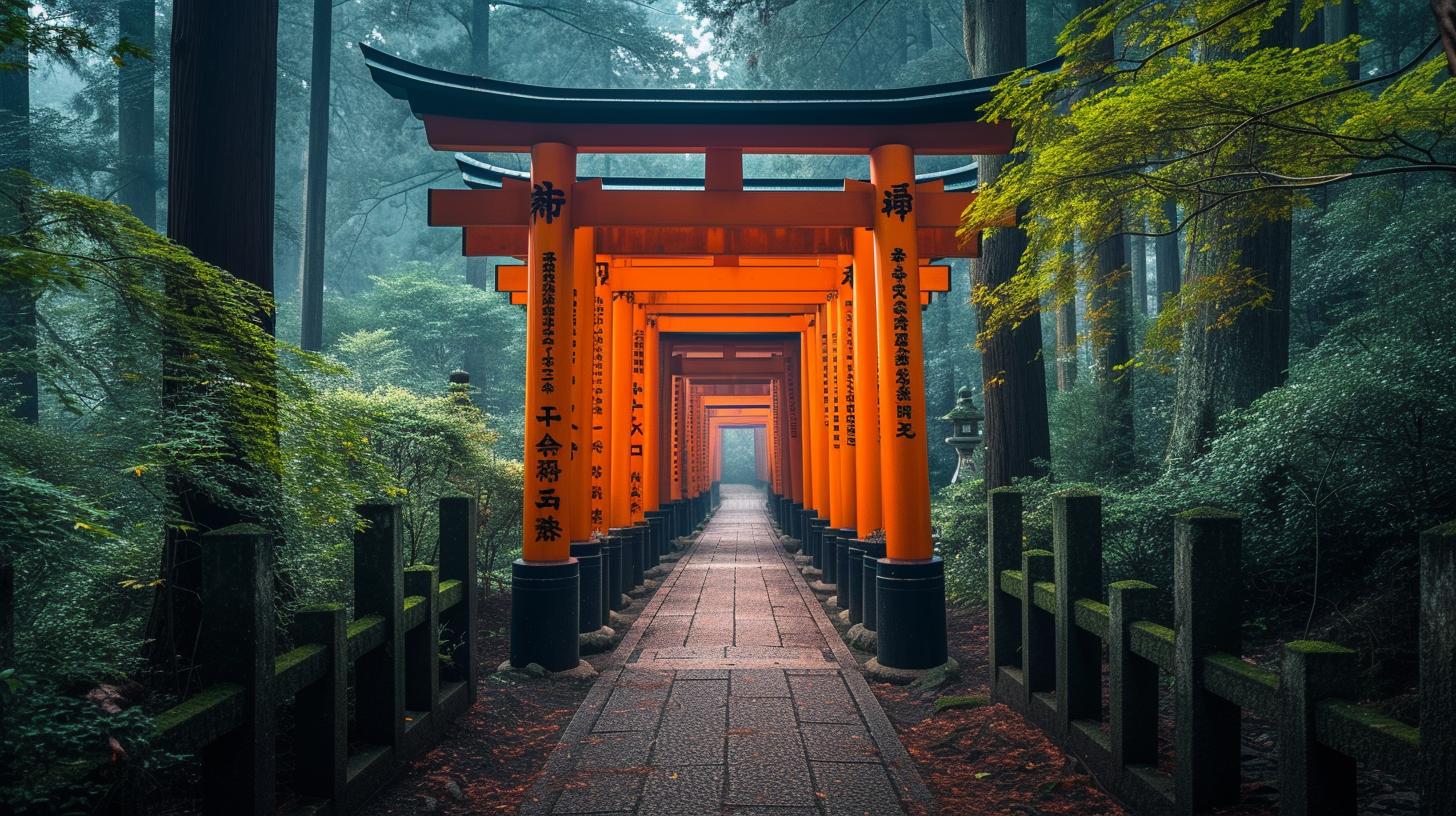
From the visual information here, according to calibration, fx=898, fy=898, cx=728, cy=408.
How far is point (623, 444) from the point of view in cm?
1221

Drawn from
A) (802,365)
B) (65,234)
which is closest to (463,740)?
(65,234)

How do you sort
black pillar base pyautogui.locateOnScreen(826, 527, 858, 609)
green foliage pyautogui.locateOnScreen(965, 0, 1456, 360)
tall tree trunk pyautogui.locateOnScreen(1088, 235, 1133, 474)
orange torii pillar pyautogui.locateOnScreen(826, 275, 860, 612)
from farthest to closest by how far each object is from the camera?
1. tall tree trunk pyautogui.locateOnScreen(1088, 235, 1133, 474)
2. orange torii pillar pyautogui.locateOnScreen(826, 275, 860, 612)
3. black pillar base pyautogui.locateOnScreen(826, 527, 858, 609)
4. green foliage pyautogui.locateOnScreen(965, 0, 1456, 360)

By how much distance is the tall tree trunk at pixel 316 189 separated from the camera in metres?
15.9

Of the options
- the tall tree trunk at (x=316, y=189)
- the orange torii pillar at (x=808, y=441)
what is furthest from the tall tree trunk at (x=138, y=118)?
the orange torii pillar at (x=808, y=441)

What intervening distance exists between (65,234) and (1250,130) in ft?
17.6

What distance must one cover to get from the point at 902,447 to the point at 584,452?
119 inches

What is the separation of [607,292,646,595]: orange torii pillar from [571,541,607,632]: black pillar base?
2.93m

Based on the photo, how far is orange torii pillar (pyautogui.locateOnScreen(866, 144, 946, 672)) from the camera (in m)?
6.93

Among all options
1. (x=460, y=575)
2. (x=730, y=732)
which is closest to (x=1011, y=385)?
(x=730, y=732)

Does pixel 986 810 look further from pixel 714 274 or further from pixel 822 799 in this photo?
pixel 714 274

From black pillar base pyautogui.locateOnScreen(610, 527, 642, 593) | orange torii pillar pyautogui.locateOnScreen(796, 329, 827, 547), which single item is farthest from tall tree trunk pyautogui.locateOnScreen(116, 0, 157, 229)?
orange torii pillar pyautogui.locateOnScreen(796, 329, 827, 547)

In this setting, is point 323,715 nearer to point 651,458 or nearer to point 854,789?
point 854,789

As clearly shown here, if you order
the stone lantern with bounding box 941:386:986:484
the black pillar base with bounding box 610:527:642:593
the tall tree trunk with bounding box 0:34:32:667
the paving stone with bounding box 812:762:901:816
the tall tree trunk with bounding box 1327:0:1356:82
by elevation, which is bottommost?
the paving stone with bounding box 812:762:901:816

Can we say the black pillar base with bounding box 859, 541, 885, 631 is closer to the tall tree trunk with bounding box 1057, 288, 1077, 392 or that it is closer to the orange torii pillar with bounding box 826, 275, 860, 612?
the orange torii pillar with bounding box 826, 275, 860, 612
